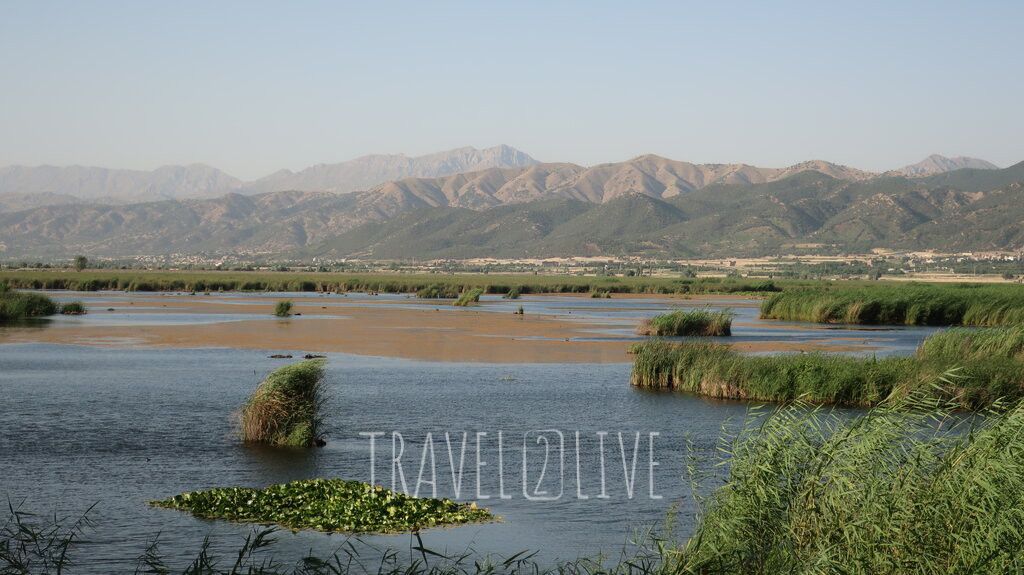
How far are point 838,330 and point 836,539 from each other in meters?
55.6

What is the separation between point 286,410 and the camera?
26172 millimetres

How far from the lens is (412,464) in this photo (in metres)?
24.1

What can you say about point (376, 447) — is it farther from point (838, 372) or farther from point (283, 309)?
point (283, 309)

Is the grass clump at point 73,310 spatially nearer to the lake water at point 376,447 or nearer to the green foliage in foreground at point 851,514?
the lake water at point 376,447

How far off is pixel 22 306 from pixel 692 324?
4129 centimetres

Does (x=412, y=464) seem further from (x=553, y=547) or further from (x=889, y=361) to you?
(x=889, y=361)

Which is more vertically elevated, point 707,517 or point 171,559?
point 707,517

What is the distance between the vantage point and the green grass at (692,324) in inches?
2303

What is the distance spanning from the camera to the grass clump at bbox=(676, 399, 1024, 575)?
12.5 meters

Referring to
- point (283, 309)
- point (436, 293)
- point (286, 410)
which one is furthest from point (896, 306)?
point (286, 410)

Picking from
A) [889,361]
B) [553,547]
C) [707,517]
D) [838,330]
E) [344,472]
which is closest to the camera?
[707,517]

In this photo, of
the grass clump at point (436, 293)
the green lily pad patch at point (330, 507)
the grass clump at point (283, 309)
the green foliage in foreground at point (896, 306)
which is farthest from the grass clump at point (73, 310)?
the green lily pad patch at point (330, 507)

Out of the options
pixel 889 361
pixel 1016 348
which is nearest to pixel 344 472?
pixel 889 361

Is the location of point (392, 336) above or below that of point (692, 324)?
below
